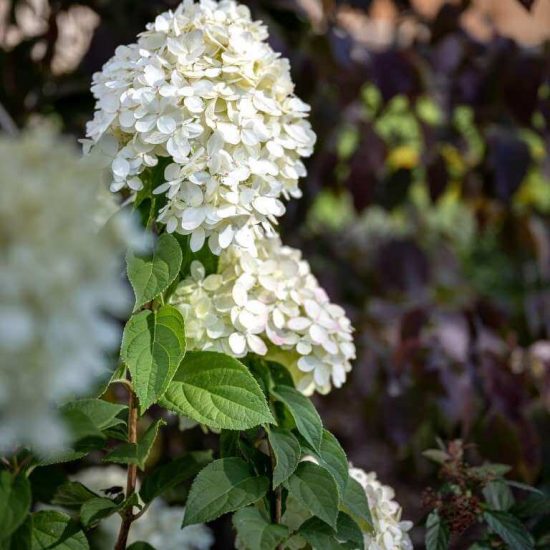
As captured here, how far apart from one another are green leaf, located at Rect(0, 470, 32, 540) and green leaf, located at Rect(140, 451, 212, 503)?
0.87 ft

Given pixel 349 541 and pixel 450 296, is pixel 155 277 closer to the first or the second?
pixel 349 541

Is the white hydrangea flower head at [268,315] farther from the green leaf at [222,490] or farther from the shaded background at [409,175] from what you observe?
the shaded background at [409,175]

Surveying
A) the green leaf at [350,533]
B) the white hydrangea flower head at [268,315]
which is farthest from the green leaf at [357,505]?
the white hydrangea flower head at [268,315]

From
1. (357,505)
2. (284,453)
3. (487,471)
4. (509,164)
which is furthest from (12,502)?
(509,164)

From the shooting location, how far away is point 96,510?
0.97 m

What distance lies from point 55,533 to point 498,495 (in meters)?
0.58

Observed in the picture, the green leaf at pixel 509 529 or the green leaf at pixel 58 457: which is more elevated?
the green leaf at pixel 58 457

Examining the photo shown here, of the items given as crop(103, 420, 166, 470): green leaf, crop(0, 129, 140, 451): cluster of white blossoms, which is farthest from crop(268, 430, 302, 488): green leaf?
crop(0, 129, 140, 451): cluster of white blossoms

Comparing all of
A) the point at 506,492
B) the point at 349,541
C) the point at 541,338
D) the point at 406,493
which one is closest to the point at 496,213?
the point at 541,338

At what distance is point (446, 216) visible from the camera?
418 cm

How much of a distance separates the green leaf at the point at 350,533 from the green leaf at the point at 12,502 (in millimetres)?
368

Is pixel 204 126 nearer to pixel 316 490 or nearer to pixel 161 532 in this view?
pixel 316 490

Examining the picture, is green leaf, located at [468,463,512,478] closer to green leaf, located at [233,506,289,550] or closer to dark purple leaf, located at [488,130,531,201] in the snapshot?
green leaf, located at [233,506,289,550]

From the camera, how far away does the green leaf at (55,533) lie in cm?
93
